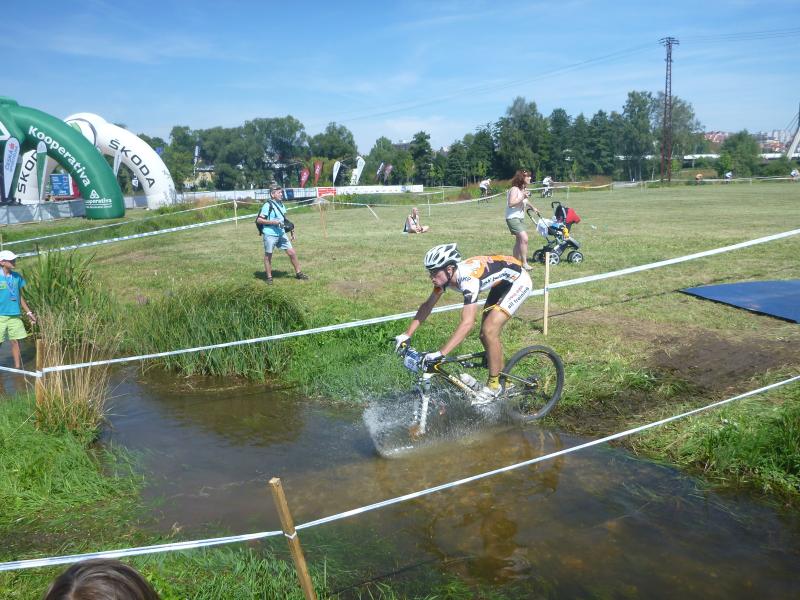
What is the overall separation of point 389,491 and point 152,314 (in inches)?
220

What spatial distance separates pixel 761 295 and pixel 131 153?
36.8 m

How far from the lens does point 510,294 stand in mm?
6344

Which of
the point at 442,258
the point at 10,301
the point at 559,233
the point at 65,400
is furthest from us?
the point at 559,233

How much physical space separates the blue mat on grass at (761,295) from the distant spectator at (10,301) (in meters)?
10.3

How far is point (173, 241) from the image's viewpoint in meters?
23.5

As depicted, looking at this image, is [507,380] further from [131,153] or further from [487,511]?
[131,153]

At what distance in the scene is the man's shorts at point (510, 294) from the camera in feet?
20.8

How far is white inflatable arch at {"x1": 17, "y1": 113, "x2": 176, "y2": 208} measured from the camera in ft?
124

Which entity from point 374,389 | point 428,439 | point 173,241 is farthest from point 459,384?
point 173,241

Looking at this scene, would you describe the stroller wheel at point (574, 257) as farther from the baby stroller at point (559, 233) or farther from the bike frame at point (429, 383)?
the bike frame at point (429, 383)

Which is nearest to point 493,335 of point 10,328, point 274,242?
point 10,328

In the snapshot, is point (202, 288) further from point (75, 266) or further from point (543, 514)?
point (543, 514)

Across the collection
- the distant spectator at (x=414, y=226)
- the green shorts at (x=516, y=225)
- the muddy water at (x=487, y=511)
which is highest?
the green shorts at (x=516, y=225)

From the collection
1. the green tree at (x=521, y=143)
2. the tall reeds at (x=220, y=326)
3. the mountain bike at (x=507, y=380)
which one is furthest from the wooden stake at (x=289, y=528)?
the green tree at (x=521, y=143)
